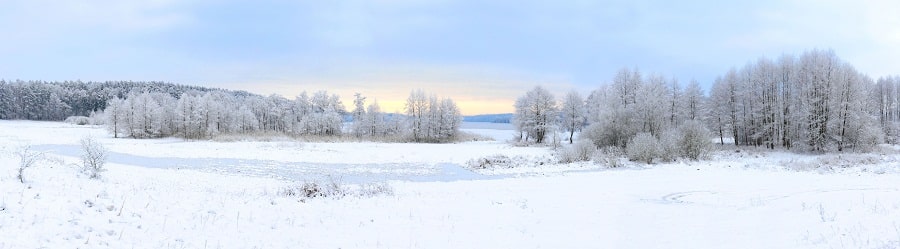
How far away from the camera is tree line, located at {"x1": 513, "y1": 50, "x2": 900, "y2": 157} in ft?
156

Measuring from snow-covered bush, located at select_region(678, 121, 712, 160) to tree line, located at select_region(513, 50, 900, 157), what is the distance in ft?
0.86

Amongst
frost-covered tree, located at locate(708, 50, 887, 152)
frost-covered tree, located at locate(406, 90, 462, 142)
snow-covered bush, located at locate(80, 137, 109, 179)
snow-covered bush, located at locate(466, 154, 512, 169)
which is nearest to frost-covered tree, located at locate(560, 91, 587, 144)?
frost-covered tree, located at locate(708, 50, 887, 152)

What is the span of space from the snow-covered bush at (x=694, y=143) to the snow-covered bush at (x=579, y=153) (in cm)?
779

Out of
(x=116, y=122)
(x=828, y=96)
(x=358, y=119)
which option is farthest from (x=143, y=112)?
(x=828, y=96)

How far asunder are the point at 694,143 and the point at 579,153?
9892mm

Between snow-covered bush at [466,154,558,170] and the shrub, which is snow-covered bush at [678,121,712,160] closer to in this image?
the shrub

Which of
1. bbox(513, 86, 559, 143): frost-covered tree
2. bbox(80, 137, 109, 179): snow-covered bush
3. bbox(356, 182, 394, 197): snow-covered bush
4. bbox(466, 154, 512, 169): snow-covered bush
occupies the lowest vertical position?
bbox(466, 154, 512, 169): snow-covered bush

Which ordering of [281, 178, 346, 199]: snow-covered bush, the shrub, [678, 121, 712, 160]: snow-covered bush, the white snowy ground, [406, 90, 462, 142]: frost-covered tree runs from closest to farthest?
the white snowy ground, [281, 178, 346, 199]: snow-covered bush, the shrub, [678, 121, 712, 160]: snow-covered bush, [406, 90, 462, 142]: frost-covered tree

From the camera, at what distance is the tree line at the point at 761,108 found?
4747cm

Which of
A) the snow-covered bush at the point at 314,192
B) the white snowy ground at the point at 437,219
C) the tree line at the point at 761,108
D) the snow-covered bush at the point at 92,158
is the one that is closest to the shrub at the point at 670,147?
the tree line at the point at 761,108

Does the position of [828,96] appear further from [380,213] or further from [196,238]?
[196,238]

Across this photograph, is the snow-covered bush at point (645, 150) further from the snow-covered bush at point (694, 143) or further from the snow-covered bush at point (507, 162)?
the snow-covered bush at point (507, 162)

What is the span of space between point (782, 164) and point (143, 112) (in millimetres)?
89385

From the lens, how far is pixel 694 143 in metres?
42.0
